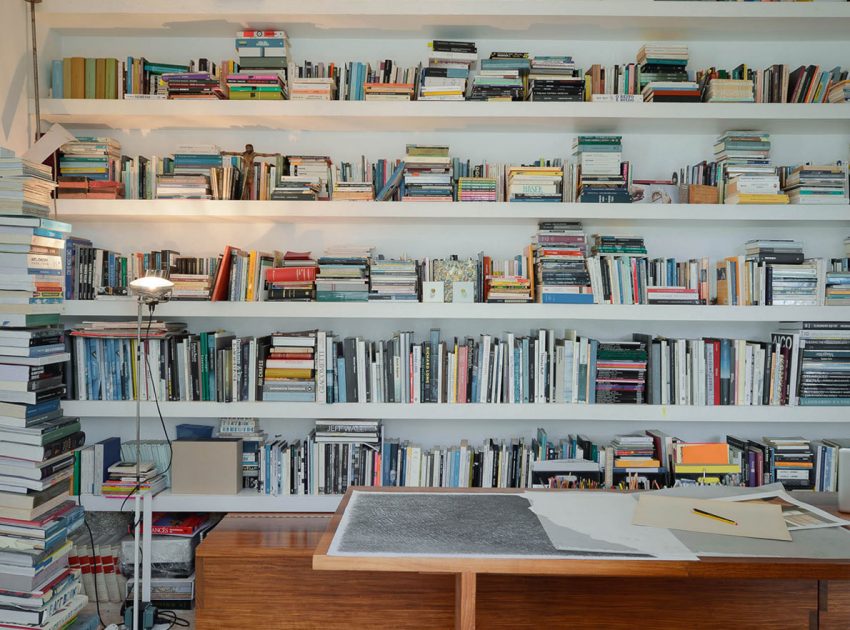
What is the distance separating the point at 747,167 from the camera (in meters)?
2.89

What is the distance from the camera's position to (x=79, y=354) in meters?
2.83

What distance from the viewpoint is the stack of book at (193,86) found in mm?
2820

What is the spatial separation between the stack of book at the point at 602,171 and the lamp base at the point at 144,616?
2.49 metres

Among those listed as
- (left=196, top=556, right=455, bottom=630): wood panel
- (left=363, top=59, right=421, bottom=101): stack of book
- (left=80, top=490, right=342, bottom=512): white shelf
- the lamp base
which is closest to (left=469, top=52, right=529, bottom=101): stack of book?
(left=363, top=59, right=421, bottom=101): stack of book

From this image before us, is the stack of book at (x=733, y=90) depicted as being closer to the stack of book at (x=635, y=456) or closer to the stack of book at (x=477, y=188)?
Result: the stack of book at (x=477, y=188)

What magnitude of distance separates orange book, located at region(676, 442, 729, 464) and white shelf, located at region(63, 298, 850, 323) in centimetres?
56

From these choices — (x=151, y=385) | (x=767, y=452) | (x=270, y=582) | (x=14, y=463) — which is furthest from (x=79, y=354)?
(x=767, y=452)

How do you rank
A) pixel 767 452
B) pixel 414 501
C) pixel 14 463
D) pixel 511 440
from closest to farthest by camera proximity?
pixel 414 501
pixel 14 463
pixel 767 452
pixel 511 440

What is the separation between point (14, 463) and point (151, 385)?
70 centimetres

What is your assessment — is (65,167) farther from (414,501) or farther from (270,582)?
(414,501)

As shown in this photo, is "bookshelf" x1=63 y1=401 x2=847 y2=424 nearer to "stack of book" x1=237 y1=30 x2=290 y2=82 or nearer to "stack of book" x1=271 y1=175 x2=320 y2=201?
"stack of book" x1=271 y1=175 x2=320 y2=201

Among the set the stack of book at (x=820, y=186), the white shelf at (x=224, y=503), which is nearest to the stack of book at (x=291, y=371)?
the white shelf at (x=224, y=503)

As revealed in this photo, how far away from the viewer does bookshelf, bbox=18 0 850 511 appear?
2.79 meters

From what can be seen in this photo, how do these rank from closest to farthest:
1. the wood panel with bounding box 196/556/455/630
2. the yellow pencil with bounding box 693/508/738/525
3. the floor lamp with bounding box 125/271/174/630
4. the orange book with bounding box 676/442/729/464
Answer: the yellow pencil with bounding box 693/508/738/525, the wood panel with bounding box 196/556/455/630, the floor lamp with bounding box 125/271/174/630, the orange book with bounding box 676/442/729/464
